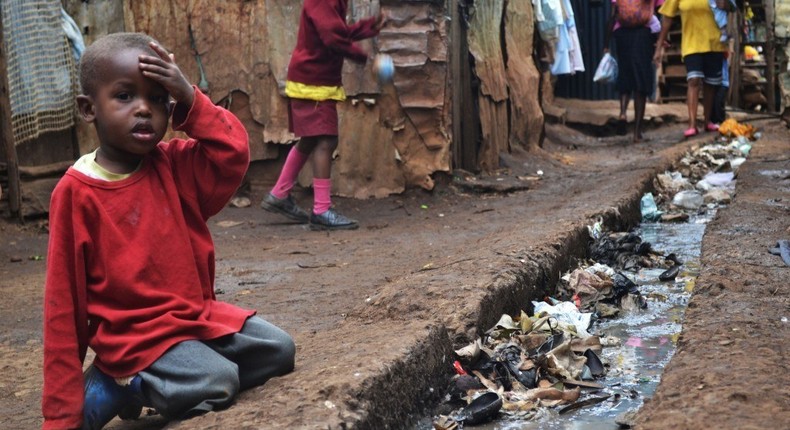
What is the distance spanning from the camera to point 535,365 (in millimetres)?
3174

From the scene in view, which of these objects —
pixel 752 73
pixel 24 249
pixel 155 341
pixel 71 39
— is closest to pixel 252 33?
pixel 71 39

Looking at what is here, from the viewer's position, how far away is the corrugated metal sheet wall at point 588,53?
15523 millimetres

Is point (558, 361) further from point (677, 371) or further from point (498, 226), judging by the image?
point (498, 226)

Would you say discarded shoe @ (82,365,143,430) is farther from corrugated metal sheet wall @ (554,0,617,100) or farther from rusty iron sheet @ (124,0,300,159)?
corrugated metal sheet wall @ (554,0,617,100)

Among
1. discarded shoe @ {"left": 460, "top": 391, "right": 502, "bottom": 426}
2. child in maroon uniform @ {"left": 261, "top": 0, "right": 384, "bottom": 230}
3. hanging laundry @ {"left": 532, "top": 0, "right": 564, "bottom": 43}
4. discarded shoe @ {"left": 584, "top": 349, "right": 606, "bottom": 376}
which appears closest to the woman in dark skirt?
hanging laundry @ {"left": 532, "top": 0, "right": 564, "bottom": 43}

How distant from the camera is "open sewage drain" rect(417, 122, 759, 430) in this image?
2893mm

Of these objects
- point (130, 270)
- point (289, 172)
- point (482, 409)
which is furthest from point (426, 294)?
point (289, 172)

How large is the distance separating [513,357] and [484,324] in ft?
0.86

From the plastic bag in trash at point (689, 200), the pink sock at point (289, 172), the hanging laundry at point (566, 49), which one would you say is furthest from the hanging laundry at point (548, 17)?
the pink sock at point (289, 172)

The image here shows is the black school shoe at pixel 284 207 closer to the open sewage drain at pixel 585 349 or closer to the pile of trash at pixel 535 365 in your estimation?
the open sewage drain at pixel 585 349

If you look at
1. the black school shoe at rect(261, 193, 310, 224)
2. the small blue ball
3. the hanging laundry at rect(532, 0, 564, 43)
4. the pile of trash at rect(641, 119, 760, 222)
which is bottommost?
the pile of trash at rect(641, 119, 760, 222)

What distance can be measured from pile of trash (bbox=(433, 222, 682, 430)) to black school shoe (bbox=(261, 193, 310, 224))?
3.02 meters

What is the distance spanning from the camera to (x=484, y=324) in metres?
3.51

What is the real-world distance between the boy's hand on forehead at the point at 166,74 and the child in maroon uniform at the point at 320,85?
3.77 meters
